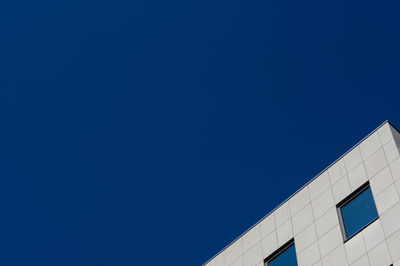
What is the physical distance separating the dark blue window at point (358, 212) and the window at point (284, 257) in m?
2.75

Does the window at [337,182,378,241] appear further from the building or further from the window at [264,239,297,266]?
the window at [264,239,297,266]

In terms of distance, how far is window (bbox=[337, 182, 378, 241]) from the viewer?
81.9 feet

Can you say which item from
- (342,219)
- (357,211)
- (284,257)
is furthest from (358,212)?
(284,257)

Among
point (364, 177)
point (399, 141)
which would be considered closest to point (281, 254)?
point (364, 177)

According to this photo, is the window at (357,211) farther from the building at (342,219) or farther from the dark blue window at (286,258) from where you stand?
the dark blue window at (286,258)

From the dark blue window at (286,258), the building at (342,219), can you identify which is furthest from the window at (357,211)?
the dark blue window at (286,258)

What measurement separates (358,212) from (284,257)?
406cm

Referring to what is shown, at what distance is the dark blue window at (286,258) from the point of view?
88.8 feet

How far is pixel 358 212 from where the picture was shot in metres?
25.5

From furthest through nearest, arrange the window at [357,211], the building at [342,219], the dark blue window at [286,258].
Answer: the dark blue window at [286,258] → the window at [357,211] → the building at [342,219]

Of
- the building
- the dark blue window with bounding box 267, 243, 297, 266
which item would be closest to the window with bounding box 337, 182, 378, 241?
the building

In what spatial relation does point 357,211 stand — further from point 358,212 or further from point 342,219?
point 342,219

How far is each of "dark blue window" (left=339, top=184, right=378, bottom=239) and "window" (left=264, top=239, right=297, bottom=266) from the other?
108 inches

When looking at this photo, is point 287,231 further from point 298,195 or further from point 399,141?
point 399,141
